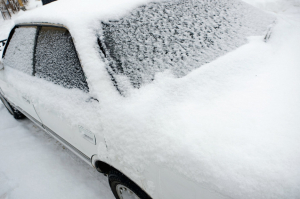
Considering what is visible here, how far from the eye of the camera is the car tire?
1.18 meters

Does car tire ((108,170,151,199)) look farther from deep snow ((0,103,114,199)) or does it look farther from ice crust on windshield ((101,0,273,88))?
ice crust on windshield ((101,0,273,88))

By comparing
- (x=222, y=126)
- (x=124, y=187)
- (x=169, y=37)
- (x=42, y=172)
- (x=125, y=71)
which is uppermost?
(x=169, y=37)

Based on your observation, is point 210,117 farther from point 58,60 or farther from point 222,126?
point 58,60

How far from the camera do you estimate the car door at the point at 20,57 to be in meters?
1.79

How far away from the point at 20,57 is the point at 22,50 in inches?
3.9

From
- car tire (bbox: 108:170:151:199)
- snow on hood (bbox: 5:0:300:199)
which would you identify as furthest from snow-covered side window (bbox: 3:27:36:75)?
car tire (bbox: 108:170:151:199)

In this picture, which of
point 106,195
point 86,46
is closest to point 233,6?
point 86,46

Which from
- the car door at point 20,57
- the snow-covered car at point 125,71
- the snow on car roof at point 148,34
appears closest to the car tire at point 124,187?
the snow-covered car at point 125,71

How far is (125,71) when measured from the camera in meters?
1.16

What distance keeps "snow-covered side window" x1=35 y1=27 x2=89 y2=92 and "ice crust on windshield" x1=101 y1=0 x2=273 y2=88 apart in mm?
308

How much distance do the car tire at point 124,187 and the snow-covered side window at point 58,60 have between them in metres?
0.69

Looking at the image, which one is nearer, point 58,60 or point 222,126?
point 222,126

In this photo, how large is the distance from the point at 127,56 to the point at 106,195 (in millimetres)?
1432

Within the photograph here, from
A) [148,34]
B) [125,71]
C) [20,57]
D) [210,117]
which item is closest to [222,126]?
[210,117]
